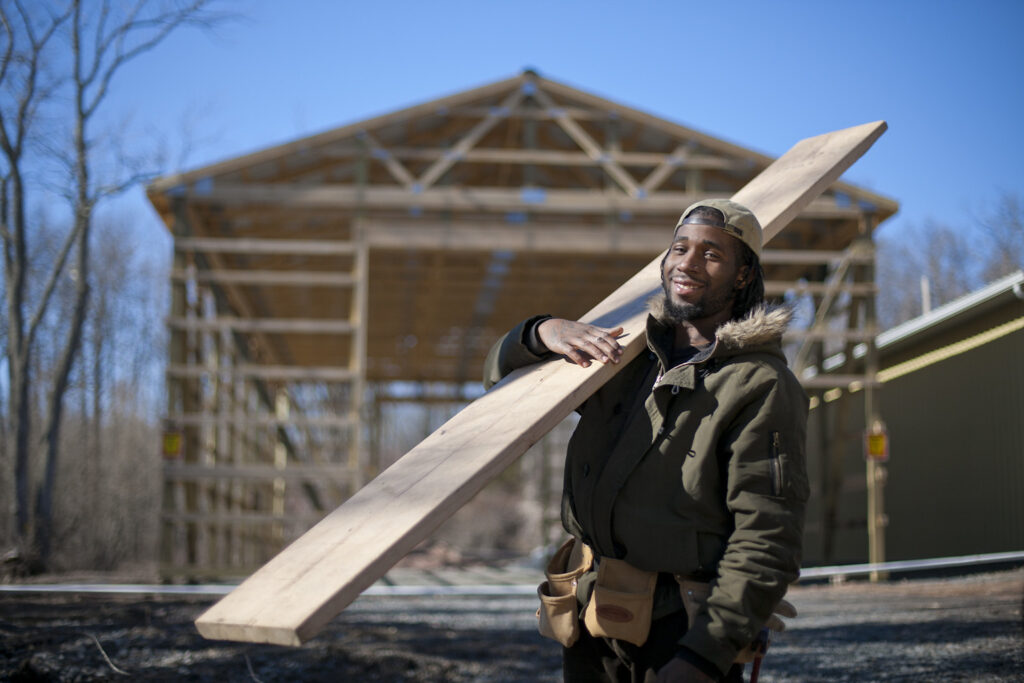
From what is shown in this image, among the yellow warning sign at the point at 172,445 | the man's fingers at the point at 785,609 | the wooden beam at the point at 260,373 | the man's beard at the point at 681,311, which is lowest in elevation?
the man's fingers at the point at 785,609

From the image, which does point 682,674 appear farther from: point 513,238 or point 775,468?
point 513,238

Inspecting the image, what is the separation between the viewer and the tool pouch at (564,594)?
2.50m

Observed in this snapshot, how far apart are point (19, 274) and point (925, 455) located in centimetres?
1353

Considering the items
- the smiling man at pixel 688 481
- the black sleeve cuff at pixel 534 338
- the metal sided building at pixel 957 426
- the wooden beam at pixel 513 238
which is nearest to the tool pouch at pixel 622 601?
the smiling man at pixel 688 481

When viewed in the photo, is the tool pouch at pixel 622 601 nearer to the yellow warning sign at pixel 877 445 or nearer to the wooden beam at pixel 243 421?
the wooden beam at pixel 243 421

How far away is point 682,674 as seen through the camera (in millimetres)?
2131

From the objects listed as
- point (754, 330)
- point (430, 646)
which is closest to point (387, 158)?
point (430, 646)

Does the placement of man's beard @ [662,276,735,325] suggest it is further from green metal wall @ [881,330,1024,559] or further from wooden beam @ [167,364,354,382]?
green metal wall @ [881,330,1024,559]

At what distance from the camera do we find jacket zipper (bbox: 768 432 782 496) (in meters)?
2.20

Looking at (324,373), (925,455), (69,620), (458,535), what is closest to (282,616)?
(69,620)

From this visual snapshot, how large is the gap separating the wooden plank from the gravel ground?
9.96ft

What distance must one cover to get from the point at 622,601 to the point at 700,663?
250 millimetres

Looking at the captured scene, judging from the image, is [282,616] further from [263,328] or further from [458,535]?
[458,535]

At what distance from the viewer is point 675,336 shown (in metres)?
2.66
